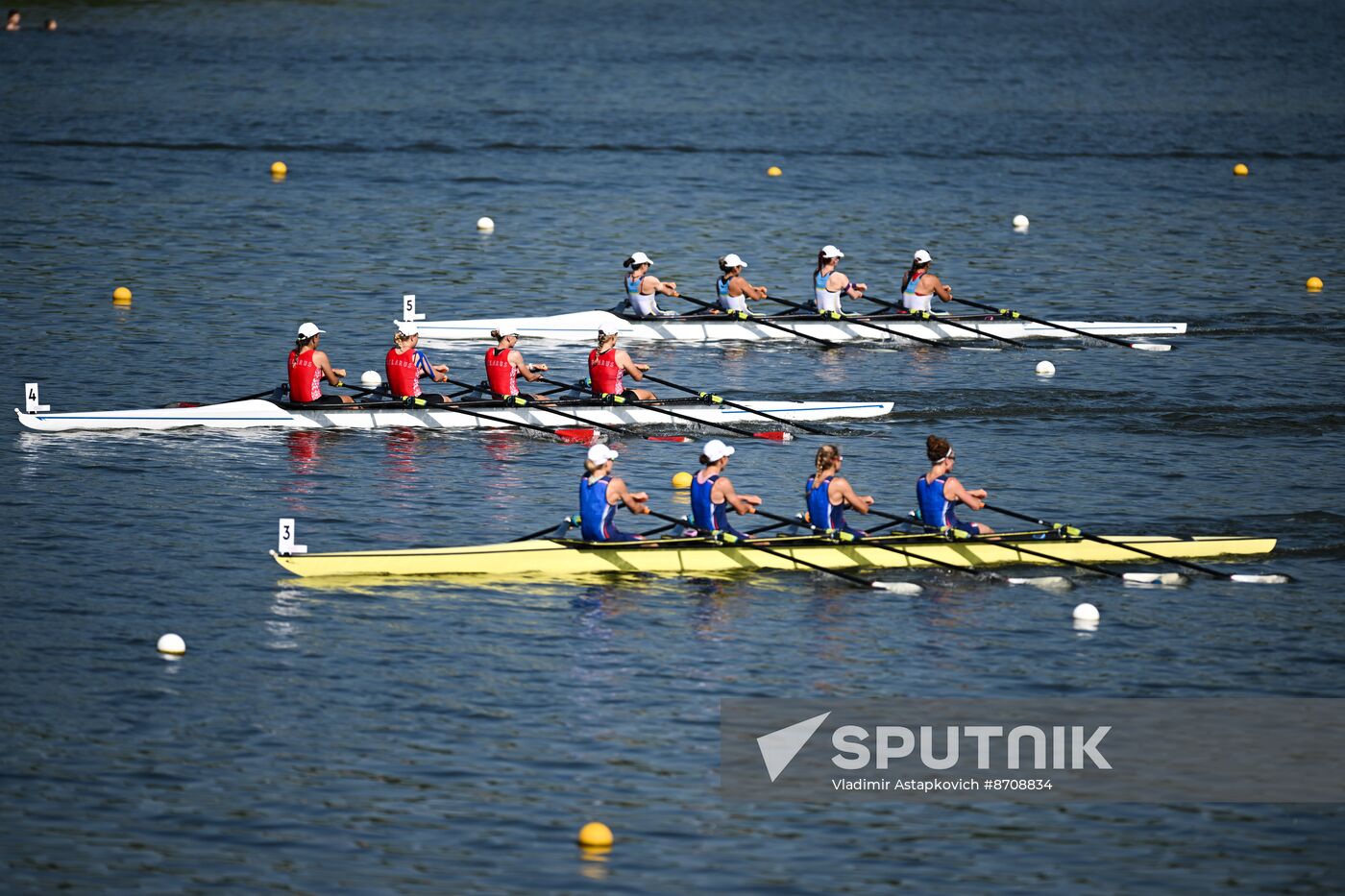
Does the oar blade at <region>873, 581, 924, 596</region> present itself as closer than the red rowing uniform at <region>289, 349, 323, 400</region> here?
Yes

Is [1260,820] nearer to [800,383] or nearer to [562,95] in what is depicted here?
[800,383]

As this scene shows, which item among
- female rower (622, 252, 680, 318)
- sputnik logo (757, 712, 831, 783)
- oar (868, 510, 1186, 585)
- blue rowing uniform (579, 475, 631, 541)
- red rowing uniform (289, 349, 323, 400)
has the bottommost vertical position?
sputnik logo (757, 712, 831, 783)

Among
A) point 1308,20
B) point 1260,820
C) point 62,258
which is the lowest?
point 1260,820

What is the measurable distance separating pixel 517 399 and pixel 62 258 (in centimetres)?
1669

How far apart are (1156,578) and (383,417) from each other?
11.6m

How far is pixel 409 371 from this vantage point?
92.5 feet

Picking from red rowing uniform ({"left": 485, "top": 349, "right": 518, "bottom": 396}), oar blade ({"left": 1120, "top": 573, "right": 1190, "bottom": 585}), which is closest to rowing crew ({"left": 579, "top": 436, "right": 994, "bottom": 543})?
oar blade ({"left": 1120, "top": 573, "right": 1190, "bottom": 585})

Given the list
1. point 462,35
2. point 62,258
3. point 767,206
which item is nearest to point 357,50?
point 462,35

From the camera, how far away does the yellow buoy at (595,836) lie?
51.9ft

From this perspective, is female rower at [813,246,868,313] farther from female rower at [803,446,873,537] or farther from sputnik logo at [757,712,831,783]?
sputnik logo at [757,712,831,783]

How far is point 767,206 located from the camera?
161 feet

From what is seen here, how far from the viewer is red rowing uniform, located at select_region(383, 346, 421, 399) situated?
28.1 metres

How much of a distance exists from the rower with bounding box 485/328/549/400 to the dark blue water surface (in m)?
1.07

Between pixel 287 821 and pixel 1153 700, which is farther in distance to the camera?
pixel 1153 700
